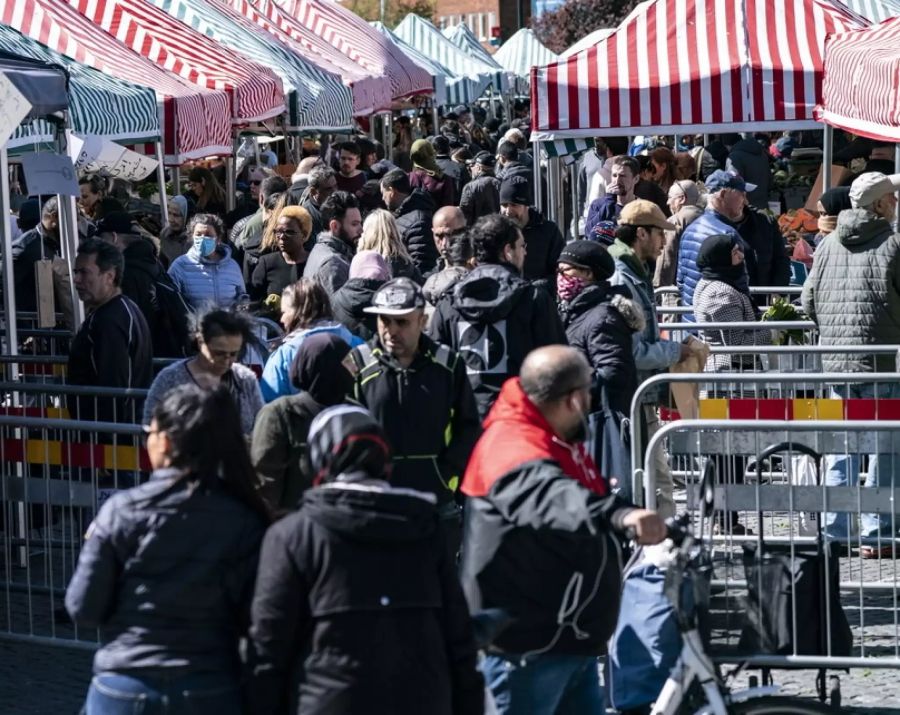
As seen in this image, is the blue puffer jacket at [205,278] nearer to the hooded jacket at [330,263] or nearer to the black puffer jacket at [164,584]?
the hooded jacket at [330,263]

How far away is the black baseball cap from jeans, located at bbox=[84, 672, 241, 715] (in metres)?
2.41

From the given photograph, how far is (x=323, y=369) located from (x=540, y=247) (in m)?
5.10

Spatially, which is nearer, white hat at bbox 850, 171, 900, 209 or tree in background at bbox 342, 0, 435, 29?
white hat at bbox 850, 171, 900, 209

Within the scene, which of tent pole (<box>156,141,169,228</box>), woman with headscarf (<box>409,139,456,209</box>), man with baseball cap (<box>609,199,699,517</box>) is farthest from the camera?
woman with headscarf (<box>409,139,456,209</box>)

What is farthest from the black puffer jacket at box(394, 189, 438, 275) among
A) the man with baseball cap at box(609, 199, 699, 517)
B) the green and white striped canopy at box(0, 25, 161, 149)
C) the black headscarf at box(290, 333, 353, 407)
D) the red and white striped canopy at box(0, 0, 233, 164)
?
the black headscarf at box(290, 333, 353, 407)

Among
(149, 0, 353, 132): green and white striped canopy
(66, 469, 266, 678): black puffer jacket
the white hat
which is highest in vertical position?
(149, 0, 353, 132): green and white striped canopy

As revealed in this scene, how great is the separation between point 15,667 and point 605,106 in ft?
23.6

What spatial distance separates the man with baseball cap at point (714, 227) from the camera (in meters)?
11.2

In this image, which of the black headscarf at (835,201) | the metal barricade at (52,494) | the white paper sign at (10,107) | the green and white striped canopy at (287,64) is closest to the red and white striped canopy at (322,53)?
the green and white striped canopy at (287,64)

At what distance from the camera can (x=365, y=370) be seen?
21.4 ft

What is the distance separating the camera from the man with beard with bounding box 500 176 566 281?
436 inches

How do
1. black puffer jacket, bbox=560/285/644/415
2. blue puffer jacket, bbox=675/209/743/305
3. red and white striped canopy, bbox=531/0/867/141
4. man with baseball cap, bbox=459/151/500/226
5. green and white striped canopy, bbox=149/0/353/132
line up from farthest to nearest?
1. green and white striped canopy, bbox=149/0/353/132
2. man with baseball cap, bbox=459/151/500/226
3. red and white striped canopy, bbox=531/0/867/141
4. blue puffer jacket, bbox=675/209/743/305
5. black puffer jacket, bbox=560/285/644/415

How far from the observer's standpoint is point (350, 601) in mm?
4020

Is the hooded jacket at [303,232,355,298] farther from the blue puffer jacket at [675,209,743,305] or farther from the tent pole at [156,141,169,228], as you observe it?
the tent pole at [156,141,169,228]
